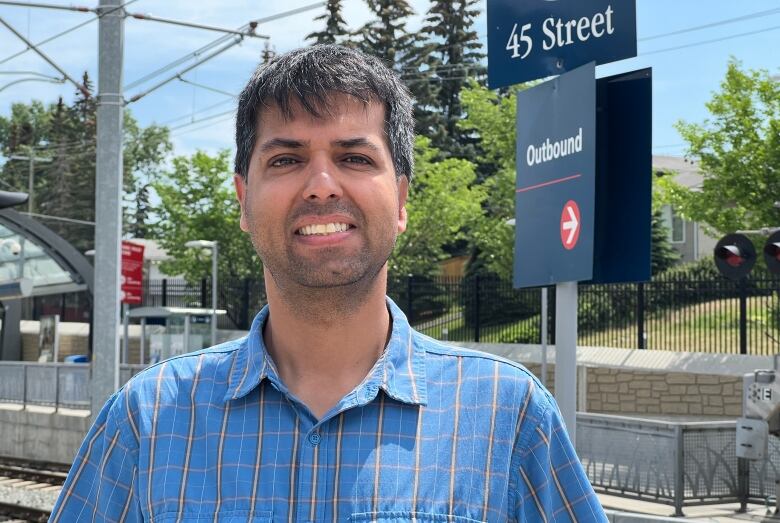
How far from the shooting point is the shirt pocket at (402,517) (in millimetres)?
1884

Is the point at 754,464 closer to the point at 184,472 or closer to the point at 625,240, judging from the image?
the point at 625,240

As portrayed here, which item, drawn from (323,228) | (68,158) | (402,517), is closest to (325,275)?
(323,228)

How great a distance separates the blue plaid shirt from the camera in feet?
6.29

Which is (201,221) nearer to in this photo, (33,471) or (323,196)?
(33,471)

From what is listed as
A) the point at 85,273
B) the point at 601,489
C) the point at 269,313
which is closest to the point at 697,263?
the point at 85,273

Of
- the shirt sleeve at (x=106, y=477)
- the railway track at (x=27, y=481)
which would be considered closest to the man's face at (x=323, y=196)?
the shirt sleeve at (x=106, y=477)

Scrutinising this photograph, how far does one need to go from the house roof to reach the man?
43913 mm

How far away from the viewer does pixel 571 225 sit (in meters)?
5.89

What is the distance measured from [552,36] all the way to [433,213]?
30.1 meters

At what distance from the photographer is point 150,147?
80438 millimetres

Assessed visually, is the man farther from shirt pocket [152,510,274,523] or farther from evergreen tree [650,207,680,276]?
evergreen tree [650,207,680,276]

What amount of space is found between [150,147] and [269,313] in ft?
265

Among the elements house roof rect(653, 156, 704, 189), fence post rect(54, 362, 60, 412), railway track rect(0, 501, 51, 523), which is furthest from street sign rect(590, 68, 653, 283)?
house roof rect(653, 156, 704, 189)

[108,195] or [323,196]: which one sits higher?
[108,195]
